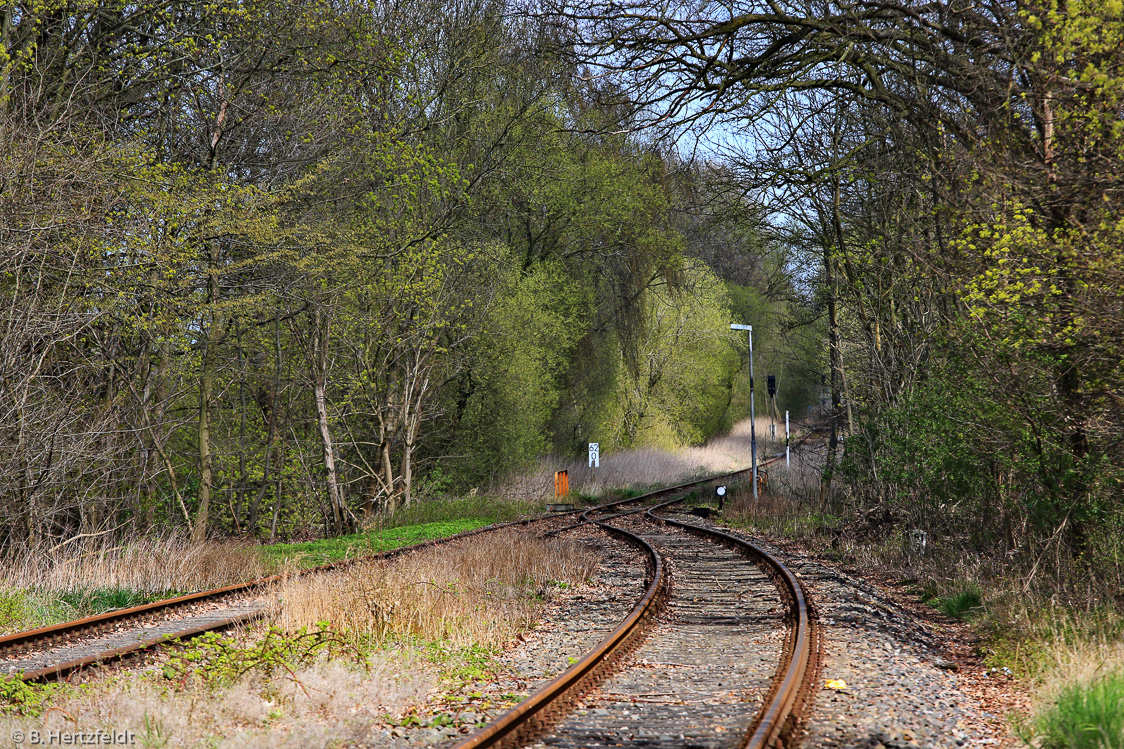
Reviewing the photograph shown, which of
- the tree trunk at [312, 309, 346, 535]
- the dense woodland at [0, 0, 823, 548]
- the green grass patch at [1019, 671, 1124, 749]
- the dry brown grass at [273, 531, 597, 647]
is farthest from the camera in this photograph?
the tree trunk at [312, 309, 346, 535]

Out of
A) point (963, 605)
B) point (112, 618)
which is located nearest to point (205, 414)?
point (112, 618)

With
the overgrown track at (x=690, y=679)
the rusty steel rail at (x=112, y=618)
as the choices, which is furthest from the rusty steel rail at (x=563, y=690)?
the rusty steel rail at (x=112, y=618)

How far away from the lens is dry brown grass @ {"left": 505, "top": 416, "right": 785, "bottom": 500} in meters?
30.1

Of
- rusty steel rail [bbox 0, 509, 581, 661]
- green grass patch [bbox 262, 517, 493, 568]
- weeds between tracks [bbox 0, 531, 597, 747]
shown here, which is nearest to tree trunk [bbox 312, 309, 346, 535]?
green grass patch [bbox 262, 517, 493, 568]

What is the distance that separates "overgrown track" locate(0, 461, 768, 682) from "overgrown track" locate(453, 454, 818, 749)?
3.55m

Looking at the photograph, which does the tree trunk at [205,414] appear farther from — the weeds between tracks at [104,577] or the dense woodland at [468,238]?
the weeds between tracks at [104,577]

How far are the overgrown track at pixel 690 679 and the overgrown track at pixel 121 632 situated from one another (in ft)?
11.6

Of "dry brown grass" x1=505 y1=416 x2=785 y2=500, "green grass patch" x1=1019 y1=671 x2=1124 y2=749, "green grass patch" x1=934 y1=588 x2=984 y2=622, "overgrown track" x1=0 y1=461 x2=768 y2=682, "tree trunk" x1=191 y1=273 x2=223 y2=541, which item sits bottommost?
"dry brown grass" x1=505 y1=416 x2=785 y2=500

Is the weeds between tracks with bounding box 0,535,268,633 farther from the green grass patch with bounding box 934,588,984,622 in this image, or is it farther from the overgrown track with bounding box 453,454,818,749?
the green grass patch with bounding box 934,588,984,622

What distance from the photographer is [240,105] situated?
18.8m

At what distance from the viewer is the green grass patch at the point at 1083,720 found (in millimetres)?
5195

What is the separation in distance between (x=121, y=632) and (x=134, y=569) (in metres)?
3.17

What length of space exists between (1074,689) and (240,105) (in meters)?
18.6

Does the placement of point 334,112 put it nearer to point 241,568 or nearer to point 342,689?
point 241,568
